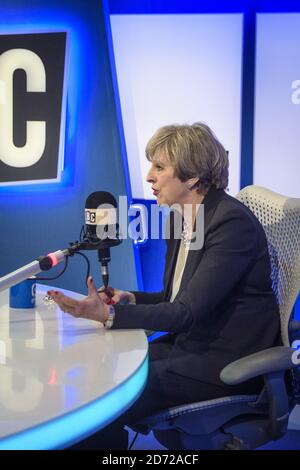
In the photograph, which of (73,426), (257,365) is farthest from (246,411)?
(73,426)

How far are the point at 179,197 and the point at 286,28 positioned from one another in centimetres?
165

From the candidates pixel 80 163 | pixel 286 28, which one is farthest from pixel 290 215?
pixel 80 163

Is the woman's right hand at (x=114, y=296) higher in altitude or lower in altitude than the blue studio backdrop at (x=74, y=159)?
lower

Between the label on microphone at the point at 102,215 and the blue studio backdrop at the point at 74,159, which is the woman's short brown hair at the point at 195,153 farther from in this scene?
the blue studio backdrop at the point at 74,159

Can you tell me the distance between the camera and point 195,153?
2.08 meters

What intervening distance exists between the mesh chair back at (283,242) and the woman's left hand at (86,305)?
25.4 inches

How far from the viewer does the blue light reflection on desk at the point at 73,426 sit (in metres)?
1.08

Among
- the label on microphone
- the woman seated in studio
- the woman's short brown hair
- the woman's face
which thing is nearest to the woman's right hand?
the woman seated in studio

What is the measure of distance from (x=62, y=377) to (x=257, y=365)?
637 mm

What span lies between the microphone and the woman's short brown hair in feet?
1.34

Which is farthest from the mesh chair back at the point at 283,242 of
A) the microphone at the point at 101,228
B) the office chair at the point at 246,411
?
the microphone at the point at 101,228

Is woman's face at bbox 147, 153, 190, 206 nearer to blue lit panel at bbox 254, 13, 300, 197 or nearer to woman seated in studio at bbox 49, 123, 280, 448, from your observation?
woman seated in studio at bbox 49, 123, 280, 448

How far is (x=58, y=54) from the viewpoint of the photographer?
3.55 metres
